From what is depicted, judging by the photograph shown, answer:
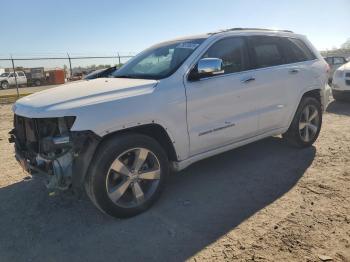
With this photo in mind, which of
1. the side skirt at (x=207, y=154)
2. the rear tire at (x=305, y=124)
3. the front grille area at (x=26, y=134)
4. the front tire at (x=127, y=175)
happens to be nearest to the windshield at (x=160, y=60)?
the front tire at (x=127, y=175)

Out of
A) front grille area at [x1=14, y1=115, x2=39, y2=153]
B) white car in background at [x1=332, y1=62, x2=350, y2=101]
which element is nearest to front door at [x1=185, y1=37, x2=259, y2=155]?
front grille area at [x1=14, y1=115, x2=39, y2=153]

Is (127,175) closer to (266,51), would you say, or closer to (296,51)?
(266,51)

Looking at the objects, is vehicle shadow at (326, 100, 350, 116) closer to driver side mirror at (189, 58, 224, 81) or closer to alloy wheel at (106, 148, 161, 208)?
driver side mirror at (189, 58, 224, 81)

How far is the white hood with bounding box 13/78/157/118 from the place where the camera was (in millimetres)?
3391

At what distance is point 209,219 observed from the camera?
367cm

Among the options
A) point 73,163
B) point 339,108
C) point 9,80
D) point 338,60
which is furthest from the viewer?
point 9,80

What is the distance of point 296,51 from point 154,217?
349 centimetres

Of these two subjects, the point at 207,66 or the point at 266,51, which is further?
the point at 266,51

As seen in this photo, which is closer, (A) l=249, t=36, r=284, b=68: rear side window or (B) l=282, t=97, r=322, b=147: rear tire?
(A) l=249, t=36, r=284, b=68: rear side window

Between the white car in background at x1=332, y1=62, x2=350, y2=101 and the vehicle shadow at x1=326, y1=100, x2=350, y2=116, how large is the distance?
21cm

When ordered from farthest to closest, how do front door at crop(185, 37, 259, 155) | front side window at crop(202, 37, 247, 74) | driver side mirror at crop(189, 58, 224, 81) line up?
front side window at crop(202, 37, 247, 74) < front door at crop(185, 37, 259, 155) < driver side mirror at crop(189, 58, 224, 81)

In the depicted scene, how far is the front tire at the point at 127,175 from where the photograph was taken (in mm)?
3467

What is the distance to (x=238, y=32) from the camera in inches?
188

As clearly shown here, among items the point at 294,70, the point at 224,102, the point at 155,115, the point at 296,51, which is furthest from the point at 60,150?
the point at 296,51
